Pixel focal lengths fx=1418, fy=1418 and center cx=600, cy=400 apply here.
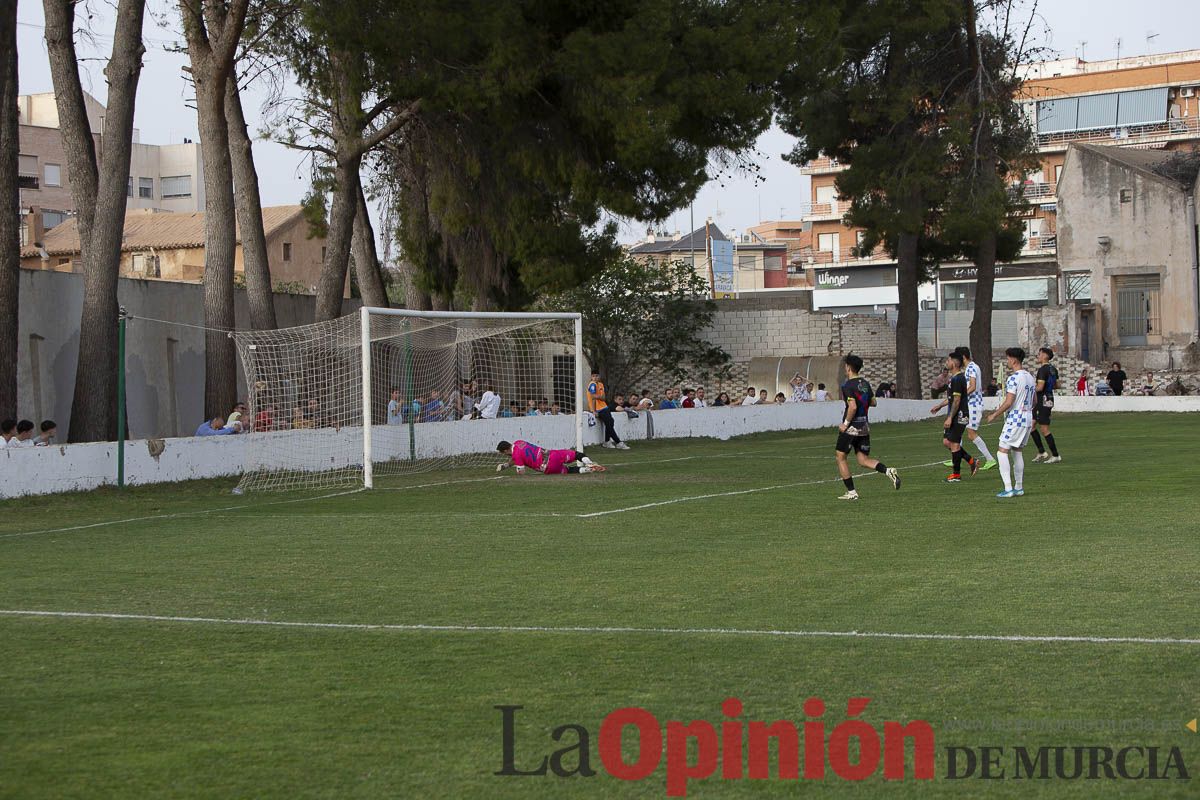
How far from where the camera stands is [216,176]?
24766mm

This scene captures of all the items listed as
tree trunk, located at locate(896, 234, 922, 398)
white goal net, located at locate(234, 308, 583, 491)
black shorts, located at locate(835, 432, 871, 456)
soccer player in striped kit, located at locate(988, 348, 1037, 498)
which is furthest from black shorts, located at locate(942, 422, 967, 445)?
tree trunk, located at locate(896, 234, 922, 398)

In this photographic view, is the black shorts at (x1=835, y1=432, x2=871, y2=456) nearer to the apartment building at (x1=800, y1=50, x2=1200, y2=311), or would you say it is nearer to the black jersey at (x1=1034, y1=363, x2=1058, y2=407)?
the black jersey at (x1=1034, y1=363, x2=1058, y2=407)

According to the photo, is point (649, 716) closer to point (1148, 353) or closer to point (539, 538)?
point (539, 538)

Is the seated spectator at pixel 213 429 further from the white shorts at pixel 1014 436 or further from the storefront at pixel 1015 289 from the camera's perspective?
the storefront at pixel 1015 289

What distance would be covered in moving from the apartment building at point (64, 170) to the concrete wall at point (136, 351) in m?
33.5

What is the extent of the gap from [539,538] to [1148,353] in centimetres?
4409

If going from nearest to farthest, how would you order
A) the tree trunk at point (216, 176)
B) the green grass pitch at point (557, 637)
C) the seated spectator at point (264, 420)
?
the green grass pitch at point (557, 637) → the seated spectator at point (264, 420) → the tree trunk at point (216, 176)

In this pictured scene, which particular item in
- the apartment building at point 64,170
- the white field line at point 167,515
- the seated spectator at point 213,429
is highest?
the apartment building at point 64,170

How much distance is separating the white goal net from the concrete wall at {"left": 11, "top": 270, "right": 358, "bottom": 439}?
2.09 metres

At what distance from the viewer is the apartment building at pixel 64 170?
7069cm

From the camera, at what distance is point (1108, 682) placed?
6.89 metres

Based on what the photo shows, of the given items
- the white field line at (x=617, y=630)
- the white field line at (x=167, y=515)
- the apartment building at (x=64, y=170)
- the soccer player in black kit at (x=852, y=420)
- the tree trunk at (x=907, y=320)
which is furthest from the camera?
the apartment building at (x=64, y=170)

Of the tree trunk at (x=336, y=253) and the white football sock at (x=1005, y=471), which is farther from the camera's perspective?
the tree trunk at (x=336, y=253)

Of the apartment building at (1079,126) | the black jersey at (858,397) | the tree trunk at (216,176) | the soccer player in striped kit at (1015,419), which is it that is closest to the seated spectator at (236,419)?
the tree trunk at (216,176)
